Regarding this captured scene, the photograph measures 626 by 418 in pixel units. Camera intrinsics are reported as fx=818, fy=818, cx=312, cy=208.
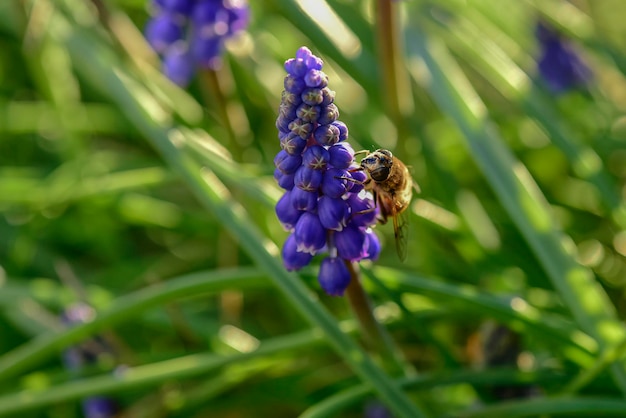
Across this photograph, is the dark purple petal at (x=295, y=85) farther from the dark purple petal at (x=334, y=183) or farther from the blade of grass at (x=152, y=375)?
the blade of grass at (x=152, y=375)

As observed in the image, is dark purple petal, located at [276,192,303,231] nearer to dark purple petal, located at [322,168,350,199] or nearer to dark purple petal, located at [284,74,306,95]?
dark purple petal, located at [322,168,350,199]

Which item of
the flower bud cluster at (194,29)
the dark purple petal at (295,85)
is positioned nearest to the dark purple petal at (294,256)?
the dark purple petal at (295,85)

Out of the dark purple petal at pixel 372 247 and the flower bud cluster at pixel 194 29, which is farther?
the flower bud cluster at pixel 194 29

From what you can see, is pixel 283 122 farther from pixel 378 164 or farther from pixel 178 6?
pixel 178 6

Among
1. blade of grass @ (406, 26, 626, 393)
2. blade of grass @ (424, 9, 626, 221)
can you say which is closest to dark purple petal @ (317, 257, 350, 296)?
blade of grass @ (406, 26, 626, 393)

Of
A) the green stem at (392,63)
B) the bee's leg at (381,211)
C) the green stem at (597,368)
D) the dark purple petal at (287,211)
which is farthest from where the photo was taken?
the green stem at (392,63)

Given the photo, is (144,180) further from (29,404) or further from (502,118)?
(502,118)
